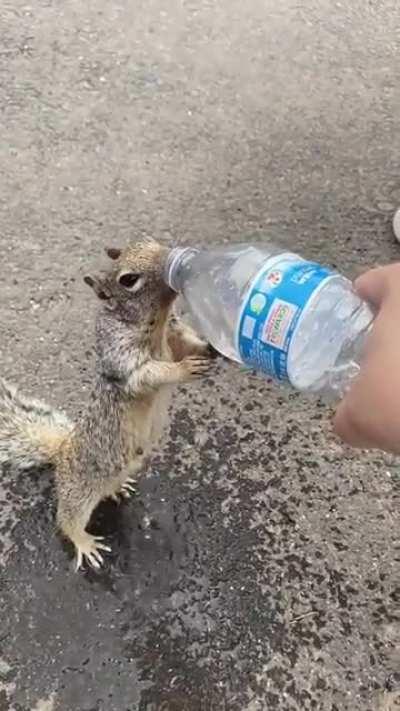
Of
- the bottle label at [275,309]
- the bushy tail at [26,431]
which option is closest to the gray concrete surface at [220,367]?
the bushy tail at [26,431]

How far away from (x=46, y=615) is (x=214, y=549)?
0.49m

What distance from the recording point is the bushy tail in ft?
8.11

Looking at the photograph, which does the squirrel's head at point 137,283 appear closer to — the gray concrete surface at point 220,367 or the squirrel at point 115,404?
the squirrel at point 115,404

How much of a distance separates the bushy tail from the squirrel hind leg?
176 millimetres

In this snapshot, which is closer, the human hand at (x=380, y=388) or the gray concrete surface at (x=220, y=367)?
the human hand at (x=380, y=388)

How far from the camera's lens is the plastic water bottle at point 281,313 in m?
1.62

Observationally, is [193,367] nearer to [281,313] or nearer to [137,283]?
[137,283]

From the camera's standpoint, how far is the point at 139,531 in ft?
8.39

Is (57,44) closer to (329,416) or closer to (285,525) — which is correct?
(329,416)

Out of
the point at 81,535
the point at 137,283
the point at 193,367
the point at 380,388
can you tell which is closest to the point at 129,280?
the point at 137,283

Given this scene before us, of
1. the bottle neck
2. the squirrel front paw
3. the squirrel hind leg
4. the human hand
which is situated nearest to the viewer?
the human hand

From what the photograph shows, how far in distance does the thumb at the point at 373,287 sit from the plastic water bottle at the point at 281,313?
0.30 feet

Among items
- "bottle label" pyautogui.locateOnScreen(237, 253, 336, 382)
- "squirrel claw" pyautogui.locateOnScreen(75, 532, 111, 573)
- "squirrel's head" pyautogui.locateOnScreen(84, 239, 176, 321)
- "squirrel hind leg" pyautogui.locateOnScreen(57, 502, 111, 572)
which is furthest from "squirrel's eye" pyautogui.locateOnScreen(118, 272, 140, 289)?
"squirrel claw" pyautogui.locateOnScreen(75, 532, 111, 573)

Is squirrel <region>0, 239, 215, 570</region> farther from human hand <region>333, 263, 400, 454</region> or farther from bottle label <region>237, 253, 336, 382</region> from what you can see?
human hand <region>333, 263, 400, 454</region>
